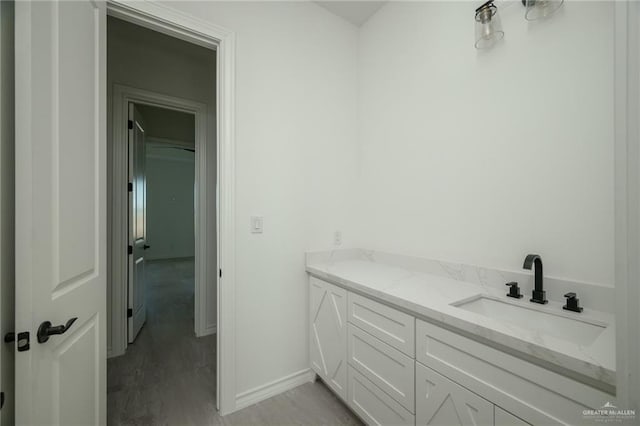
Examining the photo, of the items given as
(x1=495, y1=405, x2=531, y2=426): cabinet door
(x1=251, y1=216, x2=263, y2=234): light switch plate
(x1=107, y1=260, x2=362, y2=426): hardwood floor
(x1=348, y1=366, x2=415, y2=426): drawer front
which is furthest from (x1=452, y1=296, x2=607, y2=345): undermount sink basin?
(x1=251, y1=216, x2=263, y2=234): light switch plate

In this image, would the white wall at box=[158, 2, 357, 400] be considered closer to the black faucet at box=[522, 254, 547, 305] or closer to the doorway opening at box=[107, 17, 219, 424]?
the doorway opening at box=[107, 17, 219, 424]

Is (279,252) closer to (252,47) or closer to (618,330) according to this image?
(252,47)

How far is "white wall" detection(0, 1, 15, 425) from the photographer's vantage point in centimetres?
82

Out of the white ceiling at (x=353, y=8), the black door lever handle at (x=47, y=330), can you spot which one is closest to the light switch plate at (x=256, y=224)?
the black door lever handle at (x=47, y=330)

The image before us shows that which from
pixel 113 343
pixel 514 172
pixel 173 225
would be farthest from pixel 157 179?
pixel 514 172

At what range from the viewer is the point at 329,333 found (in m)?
1.75

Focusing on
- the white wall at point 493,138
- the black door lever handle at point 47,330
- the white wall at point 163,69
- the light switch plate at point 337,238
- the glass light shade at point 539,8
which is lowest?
the black door lever handle at point 47,330

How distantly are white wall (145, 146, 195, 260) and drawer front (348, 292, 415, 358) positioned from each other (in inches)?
282

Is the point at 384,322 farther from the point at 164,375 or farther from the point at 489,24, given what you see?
the point at 164,375

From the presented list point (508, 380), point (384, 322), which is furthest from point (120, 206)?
point (508, 380)

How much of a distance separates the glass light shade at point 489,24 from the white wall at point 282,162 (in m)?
1.06

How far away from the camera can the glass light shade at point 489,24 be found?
1384mm

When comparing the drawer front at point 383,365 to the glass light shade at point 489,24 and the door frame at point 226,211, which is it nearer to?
the door frame at point 226,211

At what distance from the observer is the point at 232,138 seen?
1675mm
